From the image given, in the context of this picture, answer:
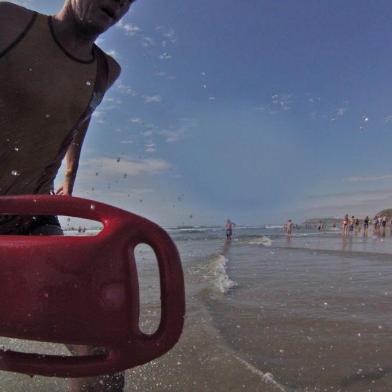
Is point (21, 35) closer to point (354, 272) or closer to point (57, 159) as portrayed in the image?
point (57, 159)

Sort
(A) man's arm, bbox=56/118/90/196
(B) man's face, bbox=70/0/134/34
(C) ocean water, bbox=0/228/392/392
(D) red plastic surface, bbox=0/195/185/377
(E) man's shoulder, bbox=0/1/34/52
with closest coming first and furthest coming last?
(D) red plastic surface, bbox=0/195/185/377 → (E) man's shoulder, bbox=0/1/34/52 → (B) man's face, bbox=70/0/134/34 → (C) ocean water, bbox=0/228/392/392 → (A) man's arm, bbox=56/118/90/196

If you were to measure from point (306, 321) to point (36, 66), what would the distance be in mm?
3109

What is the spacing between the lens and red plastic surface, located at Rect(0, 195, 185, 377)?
1235 millimetres

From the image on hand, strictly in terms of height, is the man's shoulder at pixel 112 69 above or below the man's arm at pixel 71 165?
above

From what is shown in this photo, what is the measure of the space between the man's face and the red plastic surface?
117 cm

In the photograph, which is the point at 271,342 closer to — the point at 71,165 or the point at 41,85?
the point at 71,165

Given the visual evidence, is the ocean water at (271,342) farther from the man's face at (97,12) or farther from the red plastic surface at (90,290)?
the man's face at (97,12)

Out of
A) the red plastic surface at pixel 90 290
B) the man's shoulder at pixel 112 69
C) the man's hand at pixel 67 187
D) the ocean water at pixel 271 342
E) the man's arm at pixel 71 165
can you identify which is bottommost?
the ocean water at pixel 271 342

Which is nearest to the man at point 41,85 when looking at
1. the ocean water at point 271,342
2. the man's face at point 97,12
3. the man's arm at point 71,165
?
the man's face at point 97,12

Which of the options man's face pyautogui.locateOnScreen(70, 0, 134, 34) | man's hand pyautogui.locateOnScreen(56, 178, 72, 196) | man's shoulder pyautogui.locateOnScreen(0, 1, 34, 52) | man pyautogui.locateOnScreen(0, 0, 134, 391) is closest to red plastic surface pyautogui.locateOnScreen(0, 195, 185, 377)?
man pyautogui.locateOnScreen(0, 0, 134, 391)

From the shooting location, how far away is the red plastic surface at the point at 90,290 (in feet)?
4.05

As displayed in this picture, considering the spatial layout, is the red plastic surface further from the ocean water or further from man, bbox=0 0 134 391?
the ocean water

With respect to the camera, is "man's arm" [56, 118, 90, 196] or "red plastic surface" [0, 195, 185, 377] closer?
"red plastic surface" [0, 195, 185, 377]

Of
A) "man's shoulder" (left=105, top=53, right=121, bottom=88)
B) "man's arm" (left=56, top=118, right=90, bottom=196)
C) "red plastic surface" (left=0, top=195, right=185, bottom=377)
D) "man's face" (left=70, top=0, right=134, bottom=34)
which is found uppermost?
"man's face" (left=70, top=0, right=134, bottom=34)
